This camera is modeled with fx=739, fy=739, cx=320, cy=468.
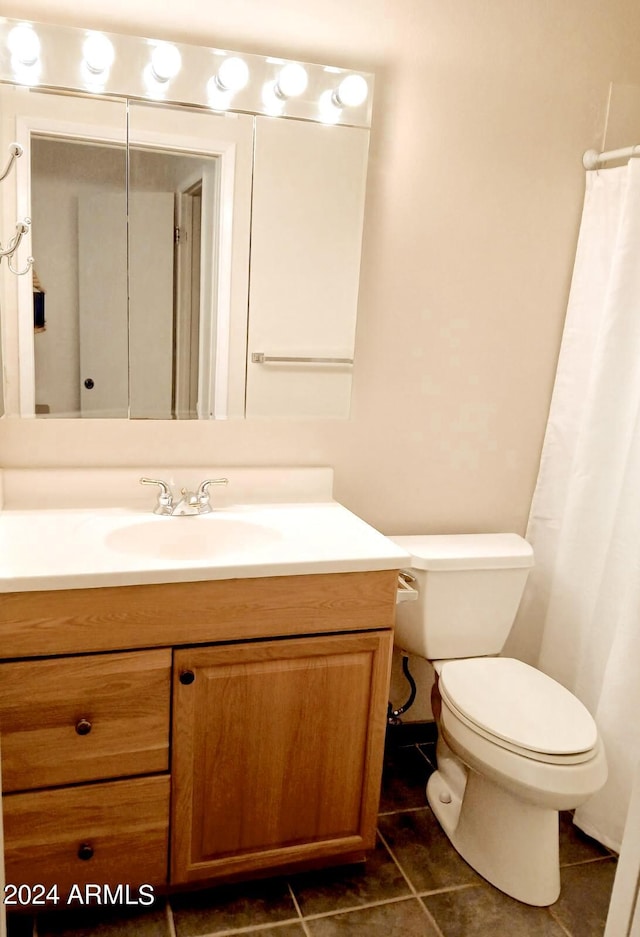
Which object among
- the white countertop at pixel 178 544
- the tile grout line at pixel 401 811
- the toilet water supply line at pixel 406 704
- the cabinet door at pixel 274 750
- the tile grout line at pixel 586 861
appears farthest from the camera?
the toilet water supply line at pixel 406 704

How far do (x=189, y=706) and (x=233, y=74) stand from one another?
4.82 ft

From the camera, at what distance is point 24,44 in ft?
5.40

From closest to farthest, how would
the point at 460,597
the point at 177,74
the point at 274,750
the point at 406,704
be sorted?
the point at 274,750 → the point at 177,74 → the point at 460,597 → the point at 406,704

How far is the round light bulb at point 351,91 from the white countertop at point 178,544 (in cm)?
104

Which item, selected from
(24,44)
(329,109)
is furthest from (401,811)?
(24,44)

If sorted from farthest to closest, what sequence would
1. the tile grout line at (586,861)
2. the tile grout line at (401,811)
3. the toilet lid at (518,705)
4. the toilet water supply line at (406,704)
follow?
the toilet water supply line at (406,704), the tile grout line at (401,811), the tile grout line at (586,861), the toilet lid at (518,705)

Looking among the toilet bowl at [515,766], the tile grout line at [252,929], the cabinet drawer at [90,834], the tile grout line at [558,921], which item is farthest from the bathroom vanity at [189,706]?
the tile grout line at [558,921]

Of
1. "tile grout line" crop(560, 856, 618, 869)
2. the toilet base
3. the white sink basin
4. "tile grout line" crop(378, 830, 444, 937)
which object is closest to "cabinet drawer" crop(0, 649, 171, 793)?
the white sink basin

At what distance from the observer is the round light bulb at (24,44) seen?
5.37 feet

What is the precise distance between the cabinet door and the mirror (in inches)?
26.9

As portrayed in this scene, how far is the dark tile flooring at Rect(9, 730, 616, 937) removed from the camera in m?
1.62

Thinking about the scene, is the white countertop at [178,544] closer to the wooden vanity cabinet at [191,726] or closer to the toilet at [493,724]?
the wooden vanity cabinet at [191,726]

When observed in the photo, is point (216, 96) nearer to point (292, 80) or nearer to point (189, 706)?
point (292, 80)

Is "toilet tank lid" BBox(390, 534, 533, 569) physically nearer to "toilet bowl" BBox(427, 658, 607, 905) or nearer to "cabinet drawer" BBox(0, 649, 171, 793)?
"toilet bowl" BBox(427, 658, 607, 905)
